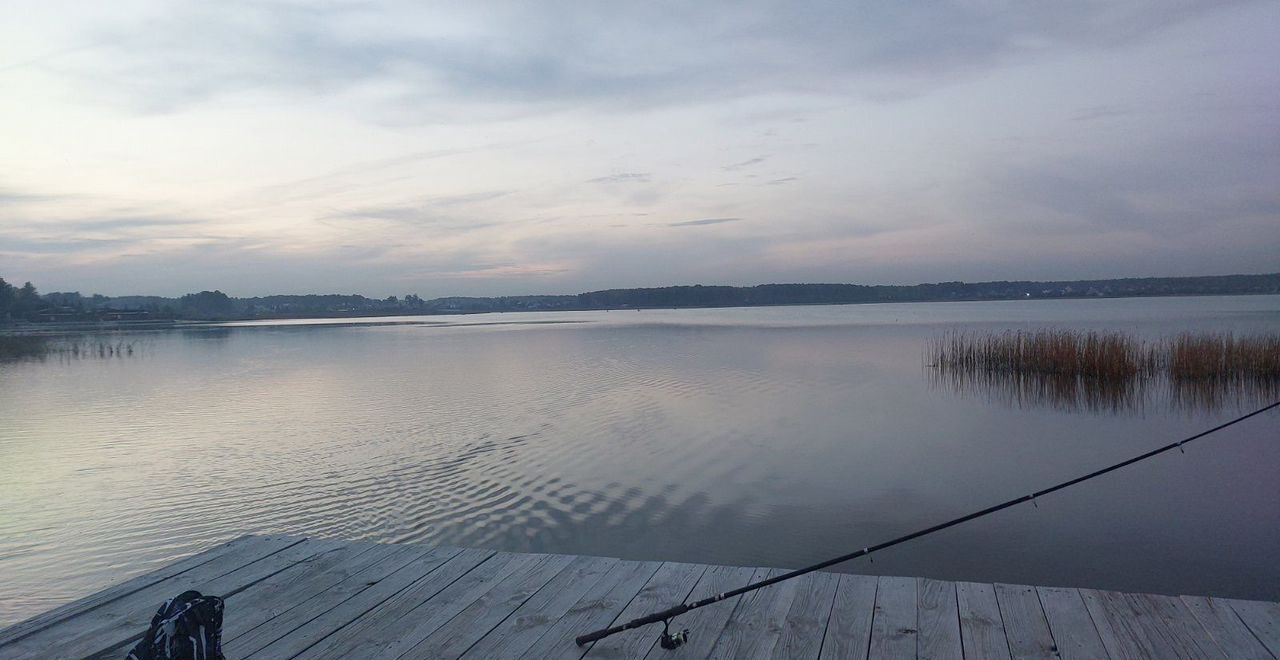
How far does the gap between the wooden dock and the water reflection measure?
1286 centimetres

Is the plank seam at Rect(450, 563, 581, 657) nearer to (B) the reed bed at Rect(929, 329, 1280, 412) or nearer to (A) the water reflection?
(A) the water reflection

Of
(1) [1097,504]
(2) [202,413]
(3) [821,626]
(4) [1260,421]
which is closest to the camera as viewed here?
(3) [821,626]

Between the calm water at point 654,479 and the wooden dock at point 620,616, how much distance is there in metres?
2.82

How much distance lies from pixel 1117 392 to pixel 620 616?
16498 millimetres

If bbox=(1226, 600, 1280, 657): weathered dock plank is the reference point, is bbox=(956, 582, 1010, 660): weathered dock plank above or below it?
below

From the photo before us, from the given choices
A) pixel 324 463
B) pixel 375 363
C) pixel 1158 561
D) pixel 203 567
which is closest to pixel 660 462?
pixel 324 463

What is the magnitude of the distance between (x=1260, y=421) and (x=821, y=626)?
13508 mm

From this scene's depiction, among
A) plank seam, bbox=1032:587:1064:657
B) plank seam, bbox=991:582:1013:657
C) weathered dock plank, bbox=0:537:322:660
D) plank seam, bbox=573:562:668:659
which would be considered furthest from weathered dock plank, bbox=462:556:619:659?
plank seam, bbox=1032:587:1064:657

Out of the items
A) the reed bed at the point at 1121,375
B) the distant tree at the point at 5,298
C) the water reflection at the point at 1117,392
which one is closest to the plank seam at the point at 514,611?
the water reflection at the point at 1117,392

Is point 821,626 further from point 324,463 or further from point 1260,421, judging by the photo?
point 1260,421

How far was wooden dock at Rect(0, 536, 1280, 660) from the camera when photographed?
10.3 ft

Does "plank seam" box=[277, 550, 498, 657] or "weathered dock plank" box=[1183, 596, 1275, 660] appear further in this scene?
"plank seam" box=[277, 550, 498, 657]

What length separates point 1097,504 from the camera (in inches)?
334

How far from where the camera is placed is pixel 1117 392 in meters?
16.4
